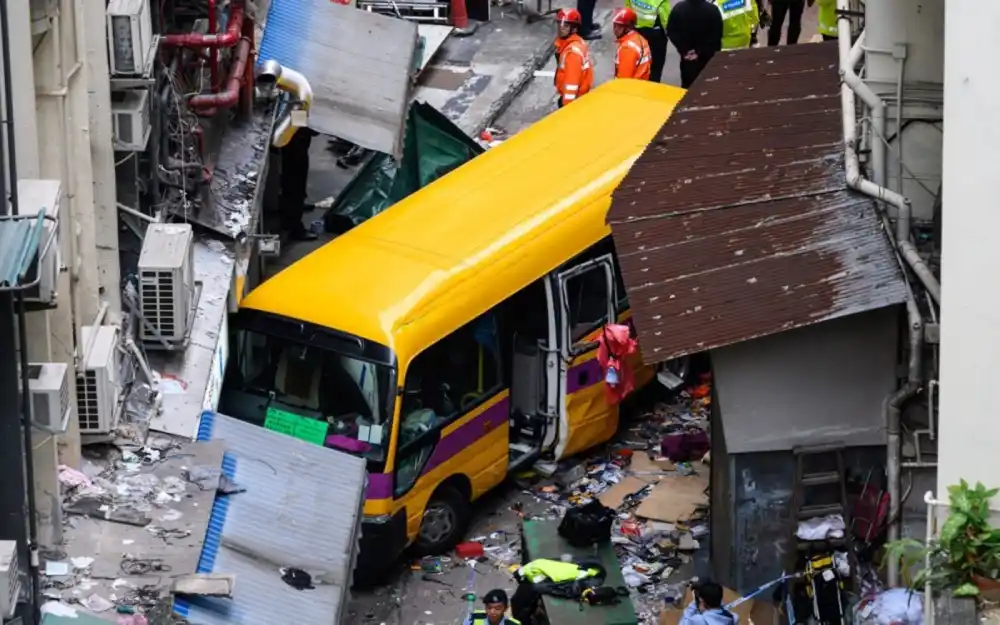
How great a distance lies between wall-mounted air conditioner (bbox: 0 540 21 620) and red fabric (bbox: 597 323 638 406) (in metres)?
6.51

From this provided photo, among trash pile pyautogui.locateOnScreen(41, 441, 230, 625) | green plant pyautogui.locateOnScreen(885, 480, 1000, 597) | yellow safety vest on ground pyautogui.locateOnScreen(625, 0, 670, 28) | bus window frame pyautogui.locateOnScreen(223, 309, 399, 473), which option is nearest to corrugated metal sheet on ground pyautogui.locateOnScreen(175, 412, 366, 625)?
trash pile pyautogui.locateOnScreen(41, 441, 230, 625)

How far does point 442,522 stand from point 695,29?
22.7 ft

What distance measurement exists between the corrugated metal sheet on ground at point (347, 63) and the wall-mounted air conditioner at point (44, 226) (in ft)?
22.1

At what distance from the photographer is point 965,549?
33.4 feet

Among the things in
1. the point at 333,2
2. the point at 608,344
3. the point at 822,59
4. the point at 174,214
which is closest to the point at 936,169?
the point at 822,59

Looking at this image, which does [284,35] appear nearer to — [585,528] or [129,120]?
[129,120]

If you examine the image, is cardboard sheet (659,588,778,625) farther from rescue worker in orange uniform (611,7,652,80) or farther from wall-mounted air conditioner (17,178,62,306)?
rescue worker in orange uniform (611,7,652,80)

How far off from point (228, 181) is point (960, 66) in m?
8.39

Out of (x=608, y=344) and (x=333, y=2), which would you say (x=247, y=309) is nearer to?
(x=608, y=344)

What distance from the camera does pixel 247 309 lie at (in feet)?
51.0

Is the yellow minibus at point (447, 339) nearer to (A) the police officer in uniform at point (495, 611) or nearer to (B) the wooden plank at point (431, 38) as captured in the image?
(A) the police officer in uniform at point (495, 611)

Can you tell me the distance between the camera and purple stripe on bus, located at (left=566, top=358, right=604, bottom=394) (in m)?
16.3

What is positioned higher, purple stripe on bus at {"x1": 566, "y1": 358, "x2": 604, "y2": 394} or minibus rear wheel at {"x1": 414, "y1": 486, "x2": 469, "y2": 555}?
purple stripe on bus at {"x1": 566, "y1": 358, "x2": 604, "y2": 394}

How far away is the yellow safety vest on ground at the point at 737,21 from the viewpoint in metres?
21.0
